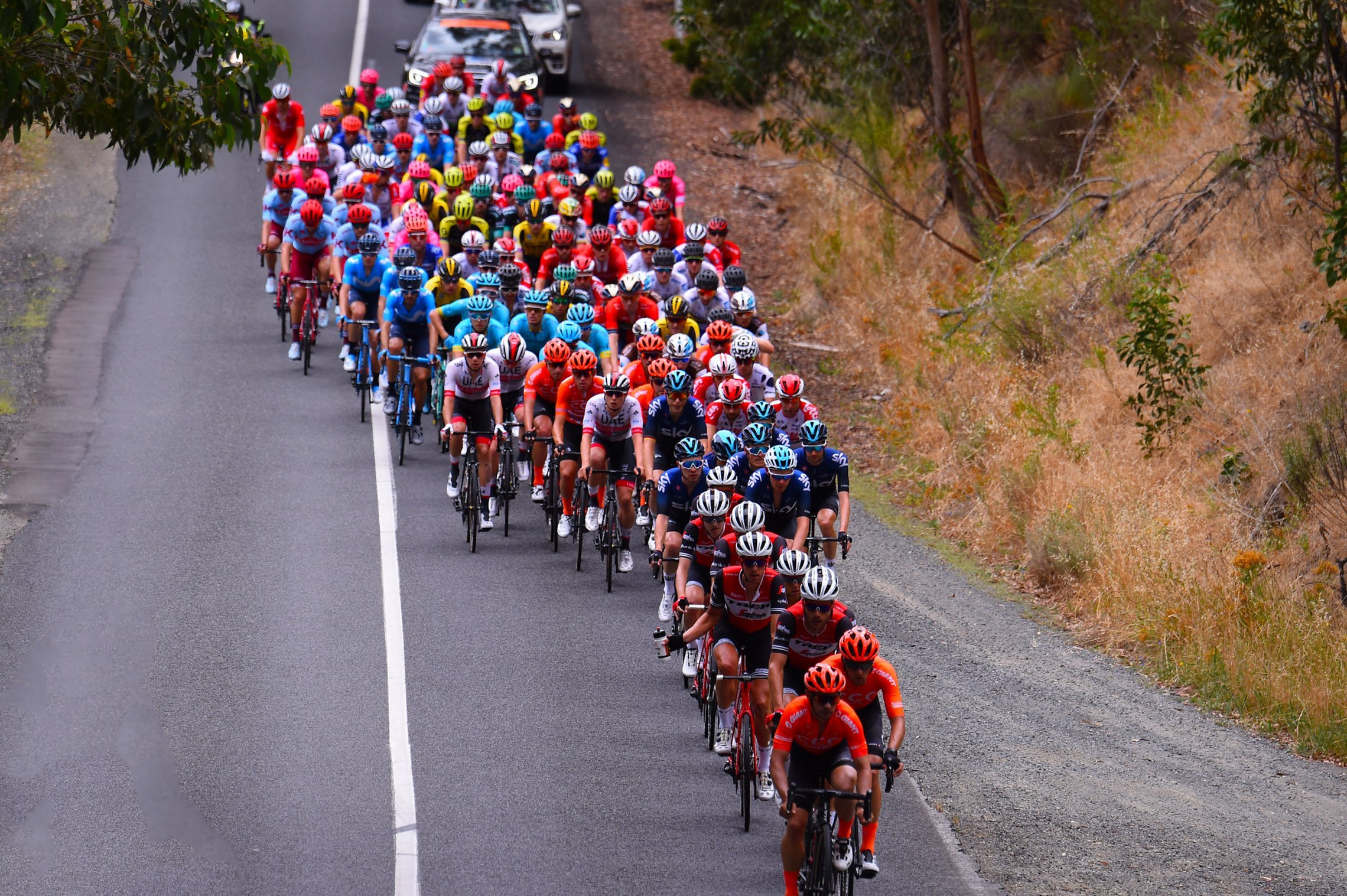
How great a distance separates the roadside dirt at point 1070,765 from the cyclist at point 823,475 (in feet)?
3.14

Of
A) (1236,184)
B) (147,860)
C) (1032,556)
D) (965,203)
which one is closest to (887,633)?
(1032,556)

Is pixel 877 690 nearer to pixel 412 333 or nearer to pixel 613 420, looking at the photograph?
pixel 613 420

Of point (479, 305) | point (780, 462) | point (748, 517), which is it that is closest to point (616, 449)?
point (479, 305)

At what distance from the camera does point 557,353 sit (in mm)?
15805

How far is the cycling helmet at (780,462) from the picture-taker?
12.9m

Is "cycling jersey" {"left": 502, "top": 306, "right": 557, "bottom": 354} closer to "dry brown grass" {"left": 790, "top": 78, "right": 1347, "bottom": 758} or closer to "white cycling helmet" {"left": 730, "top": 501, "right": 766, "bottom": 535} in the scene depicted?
"dry brown grass" {"left": 790, "top": 78, "right": 1347, "bottom": 758}

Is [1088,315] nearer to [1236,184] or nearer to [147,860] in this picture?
[1236,184]

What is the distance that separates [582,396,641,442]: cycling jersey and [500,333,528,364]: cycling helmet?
137 centimetres

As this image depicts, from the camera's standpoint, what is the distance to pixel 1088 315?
19.8 m

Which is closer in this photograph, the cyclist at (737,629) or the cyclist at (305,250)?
the cyclist at (737,629)

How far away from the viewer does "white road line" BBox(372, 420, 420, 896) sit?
10062mm

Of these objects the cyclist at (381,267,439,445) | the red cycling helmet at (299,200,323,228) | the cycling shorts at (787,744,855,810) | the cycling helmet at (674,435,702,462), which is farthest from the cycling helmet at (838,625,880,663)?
the red cycling helmet at (299,200,323,228)

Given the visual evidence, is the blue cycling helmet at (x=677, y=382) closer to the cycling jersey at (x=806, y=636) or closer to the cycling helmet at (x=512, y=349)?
the cycling helmet at (x=512, y=349)

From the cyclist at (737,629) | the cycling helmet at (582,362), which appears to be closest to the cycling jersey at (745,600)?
the cyclist at (737,629)
